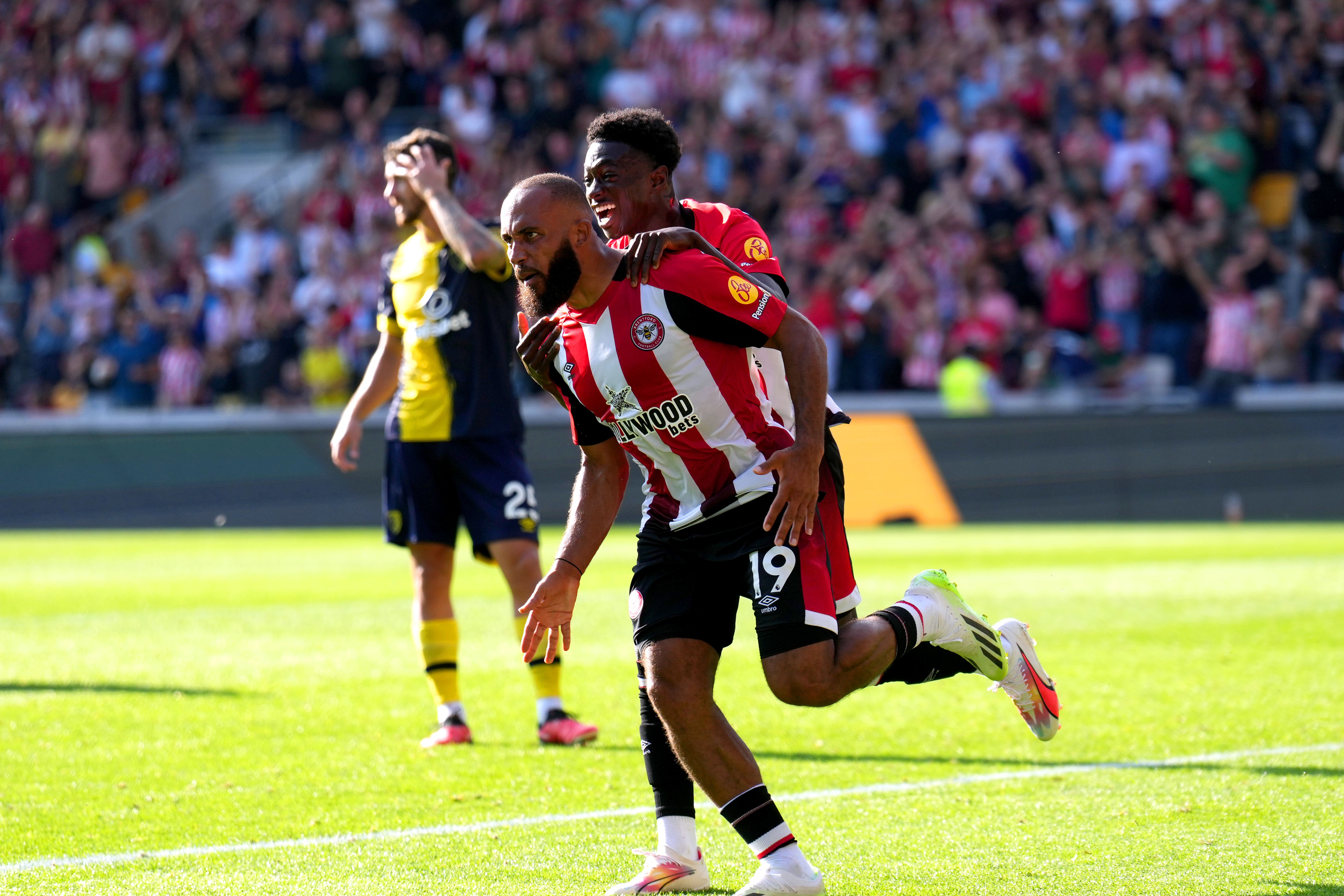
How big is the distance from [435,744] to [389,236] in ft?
58.0

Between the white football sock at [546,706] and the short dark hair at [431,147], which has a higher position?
the short dark hair at [431,147]

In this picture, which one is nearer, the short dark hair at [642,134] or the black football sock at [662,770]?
the black football sock at [662,770]

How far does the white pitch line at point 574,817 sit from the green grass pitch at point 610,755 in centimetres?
3

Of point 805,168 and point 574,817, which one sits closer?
point 574,817

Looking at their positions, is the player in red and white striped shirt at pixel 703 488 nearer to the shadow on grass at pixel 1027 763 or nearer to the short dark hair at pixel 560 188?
the short dark hair at pixel 560 188

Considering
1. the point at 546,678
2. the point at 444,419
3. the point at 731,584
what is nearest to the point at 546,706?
the point at 546,678

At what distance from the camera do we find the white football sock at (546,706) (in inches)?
267

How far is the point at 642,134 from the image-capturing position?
5.21 meters

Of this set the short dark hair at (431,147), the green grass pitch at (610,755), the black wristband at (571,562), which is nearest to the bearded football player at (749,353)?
the green grass pitch at (610,755)

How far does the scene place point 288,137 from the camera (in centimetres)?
2844

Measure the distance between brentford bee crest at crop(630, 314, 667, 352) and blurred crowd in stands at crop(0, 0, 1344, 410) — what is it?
1431cm

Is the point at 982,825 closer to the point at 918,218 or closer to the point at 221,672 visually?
the point at 221,672

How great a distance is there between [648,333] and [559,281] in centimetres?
27

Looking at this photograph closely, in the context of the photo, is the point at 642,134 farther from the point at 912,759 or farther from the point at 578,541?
the point at 912,759
